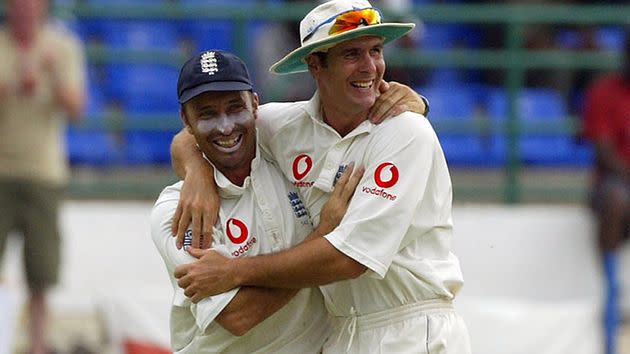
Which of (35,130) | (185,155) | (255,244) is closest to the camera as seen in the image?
(255,244)

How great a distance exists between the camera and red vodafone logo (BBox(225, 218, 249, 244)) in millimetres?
5672

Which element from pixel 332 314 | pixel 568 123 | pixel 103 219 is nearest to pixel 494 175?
pixel 568 123

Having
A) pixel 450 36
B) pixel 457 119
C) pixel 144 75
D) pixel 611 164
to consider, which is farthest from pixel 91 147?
pixel 611 164

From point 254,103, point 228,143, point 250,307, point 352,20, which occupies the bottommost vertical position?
point 250,307

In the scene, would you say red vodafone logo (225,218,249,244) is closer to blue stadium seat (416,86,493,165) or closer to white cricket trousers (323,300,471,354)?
white cricket trousers (323,300,471,354)

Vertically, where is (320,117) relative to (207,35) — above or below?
above

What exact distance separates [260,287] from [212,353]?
41 centimetres

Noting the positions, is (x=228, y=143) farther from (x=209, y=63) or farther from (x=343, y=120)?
(x=343, y=120)

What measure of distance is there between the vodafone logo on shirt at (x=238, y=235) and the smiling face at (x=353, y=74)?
0.53 metres

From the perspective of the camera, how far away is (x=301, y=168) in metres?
5.76

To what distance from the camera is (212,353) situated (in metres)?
5.80

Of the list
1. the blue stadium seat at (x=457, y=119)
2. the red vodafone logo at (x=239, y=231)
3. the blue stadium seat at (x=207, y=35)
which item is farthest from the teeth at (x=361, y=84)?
the blue stadium seat at (x=207, y=35)

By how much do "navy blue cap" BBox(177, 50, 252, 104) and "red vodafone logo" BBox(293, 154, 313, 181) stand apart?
0.33 meters

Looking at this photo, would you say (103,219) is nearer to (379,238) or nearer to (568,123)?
(568,123)
